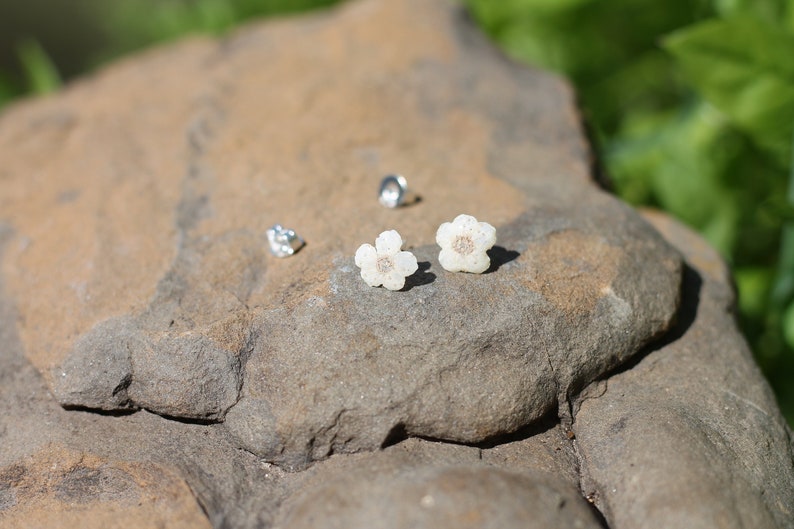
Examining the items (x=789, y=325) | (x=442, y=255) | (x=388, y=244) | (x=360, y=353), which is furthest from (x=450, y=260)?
(x=789, y=325)

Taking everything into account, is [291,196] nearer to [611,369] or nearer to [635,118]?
[611,369]

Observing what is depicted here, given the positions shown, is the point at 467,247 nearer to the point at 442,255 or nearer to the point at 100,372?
the point at 442,255

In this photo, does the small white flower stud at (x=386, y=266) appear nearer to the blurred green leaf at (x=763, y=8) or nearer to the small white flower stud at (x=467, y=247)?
the small white flower stud at (x=467, y=247)

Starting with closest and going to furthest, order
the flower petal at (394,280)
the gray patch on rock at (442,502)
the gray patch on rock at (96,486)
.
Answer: the gray patch on rock at (442,502), the gray patch on rock at (96,486), the flower petal at (394,280)

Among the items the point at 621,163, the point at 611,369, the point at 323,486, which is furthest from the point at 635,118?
the point at 323,486

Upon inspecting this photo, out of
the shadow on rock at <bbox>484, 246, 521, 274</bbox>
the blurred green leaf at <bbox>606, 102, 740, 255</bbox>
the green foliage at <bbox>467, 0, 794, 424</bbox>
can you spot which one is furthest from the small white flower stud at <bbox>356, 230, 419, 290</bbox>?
the blurred green leaf at <bbox>606, 102, 740, 255</bbox>

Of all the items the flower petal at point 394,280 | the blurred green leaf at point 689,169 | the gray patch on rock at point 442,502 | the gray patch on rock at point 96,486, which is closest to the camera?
the gray patch on rock at point 442,502

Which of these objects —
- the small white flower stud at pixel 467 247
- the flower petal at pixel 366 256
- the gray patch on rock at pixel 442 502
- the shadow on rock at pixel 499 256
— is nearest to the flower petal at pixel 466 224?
the small white flower stud at pixel 467 247

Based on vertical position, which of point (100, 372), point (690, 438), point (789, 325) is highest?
point (100, 372)
